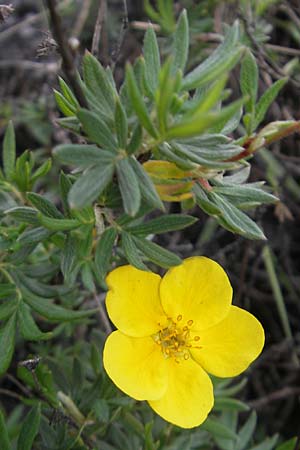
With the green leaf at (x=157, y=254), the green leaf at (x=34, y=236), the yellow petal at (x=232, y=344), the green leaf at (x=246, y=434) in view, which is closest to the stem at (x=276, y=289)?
the green leaf at (x=246, y=434)

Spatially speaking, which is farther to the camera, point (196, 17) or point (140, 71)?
point (196, 17)

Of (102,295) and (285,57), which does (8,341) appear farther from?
(285,57)

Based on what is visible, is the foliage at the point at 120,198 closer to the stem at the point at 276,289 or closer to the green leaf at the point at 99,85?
the green leaf at the point at 99,85

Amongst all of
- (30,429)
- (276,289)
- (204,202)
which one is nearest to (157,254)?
(204,202)

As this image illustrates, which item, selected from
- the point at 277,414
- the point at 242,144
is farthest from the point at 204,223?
the point at 242,144

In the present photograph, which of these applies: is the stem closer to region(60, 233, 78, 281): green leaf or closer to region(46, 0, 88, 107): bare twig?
region(46, 0, 88, 107): bare twig

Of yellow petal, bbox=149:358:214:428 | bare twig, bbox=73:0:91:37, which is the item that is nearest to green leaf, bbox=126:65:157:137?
yellow petal, bbox=149:358:214:428

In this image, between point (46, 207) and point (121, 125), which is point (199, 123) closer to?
point (121, 125)
